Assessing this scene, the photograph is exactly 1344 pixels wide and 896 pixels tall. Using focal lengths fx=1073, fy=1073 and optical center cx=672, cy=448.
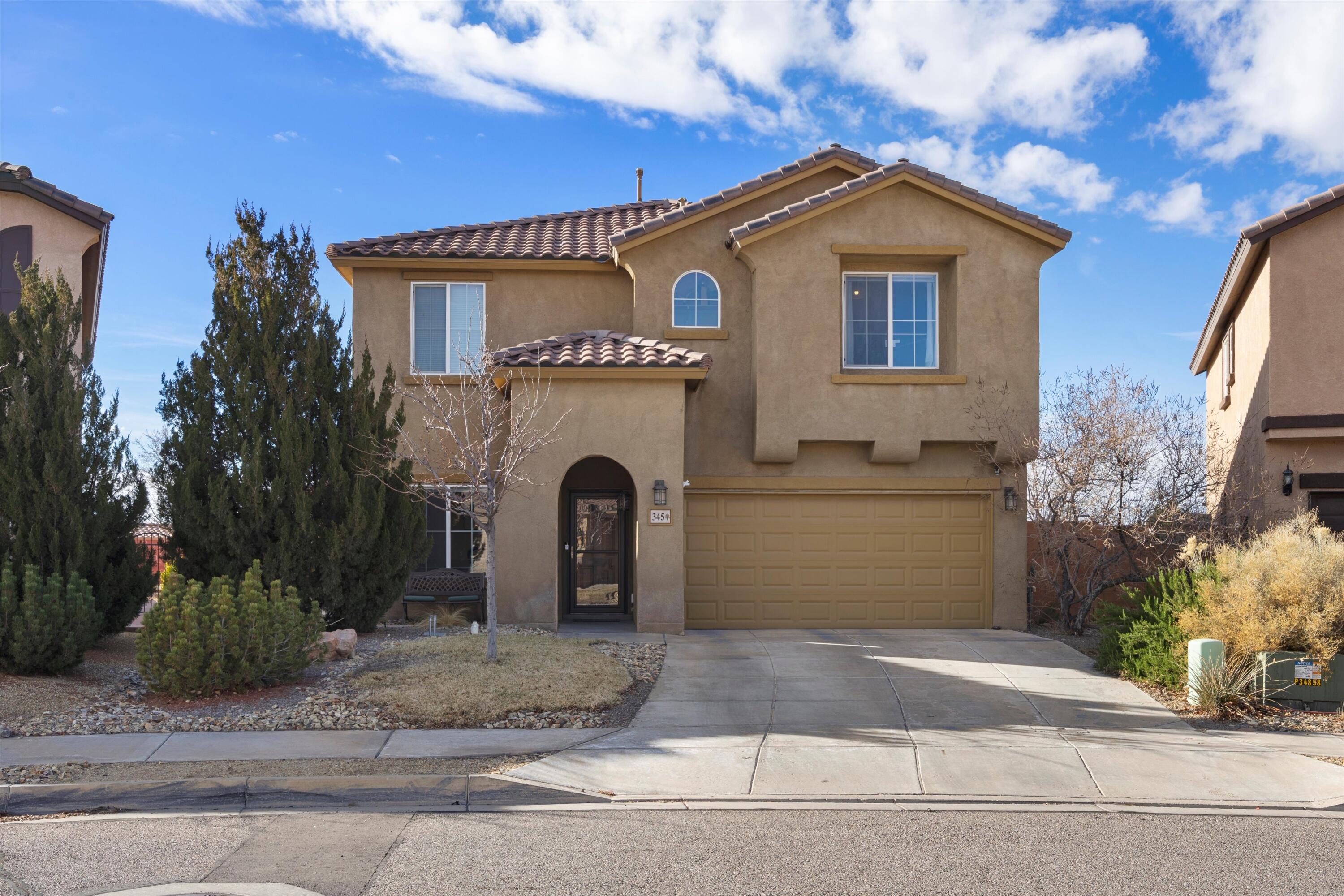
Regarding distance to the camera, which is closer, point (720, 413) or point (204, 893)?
point (204, 893)

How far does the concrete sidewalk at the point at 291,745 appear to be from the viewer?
28.1 ft

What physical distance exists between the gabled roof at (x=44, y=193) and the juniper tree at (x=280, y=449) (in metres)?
6.11

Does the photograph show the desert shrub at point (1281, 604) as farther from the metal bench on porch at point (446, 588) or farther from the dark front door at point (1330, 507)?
the metal bench on porch at point (446, 588)

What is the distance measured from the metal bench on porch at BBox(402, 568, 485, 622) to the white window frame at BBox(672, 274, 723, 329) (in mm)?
5007

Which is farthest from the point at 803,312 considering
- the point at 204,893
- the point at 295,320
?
the point at 204,893

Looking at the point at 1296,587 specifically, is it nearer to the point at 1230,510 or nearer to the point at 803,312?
the point at 1230,510

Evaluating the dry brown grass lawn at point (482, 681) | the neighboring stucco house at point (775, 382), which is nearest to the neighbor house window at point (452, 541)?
the neighboring stucco house at point (775, 382)

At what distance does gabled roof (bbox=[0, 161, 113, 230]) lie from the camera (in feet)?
58.3

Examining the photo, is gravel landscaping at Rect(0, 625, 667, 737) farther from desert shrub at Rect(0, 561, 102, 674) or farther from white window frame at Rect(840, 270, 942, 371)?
white window frame at Rect(840, 270, 942, 371)

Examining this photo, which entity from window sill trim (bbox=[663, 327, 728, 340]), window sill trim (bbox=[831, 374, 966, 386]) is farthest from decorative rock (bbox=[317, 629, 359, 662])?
window sill trim (bbox=[831, 374, 966, 386])

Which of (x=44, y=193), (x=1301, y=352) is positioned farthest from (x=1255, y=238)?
(x=44, y=193)

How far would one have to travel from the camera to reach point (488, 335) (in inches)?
677

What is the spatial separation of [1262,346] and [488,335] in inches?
469

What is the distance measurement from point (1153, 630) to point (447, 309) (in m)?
11.2
